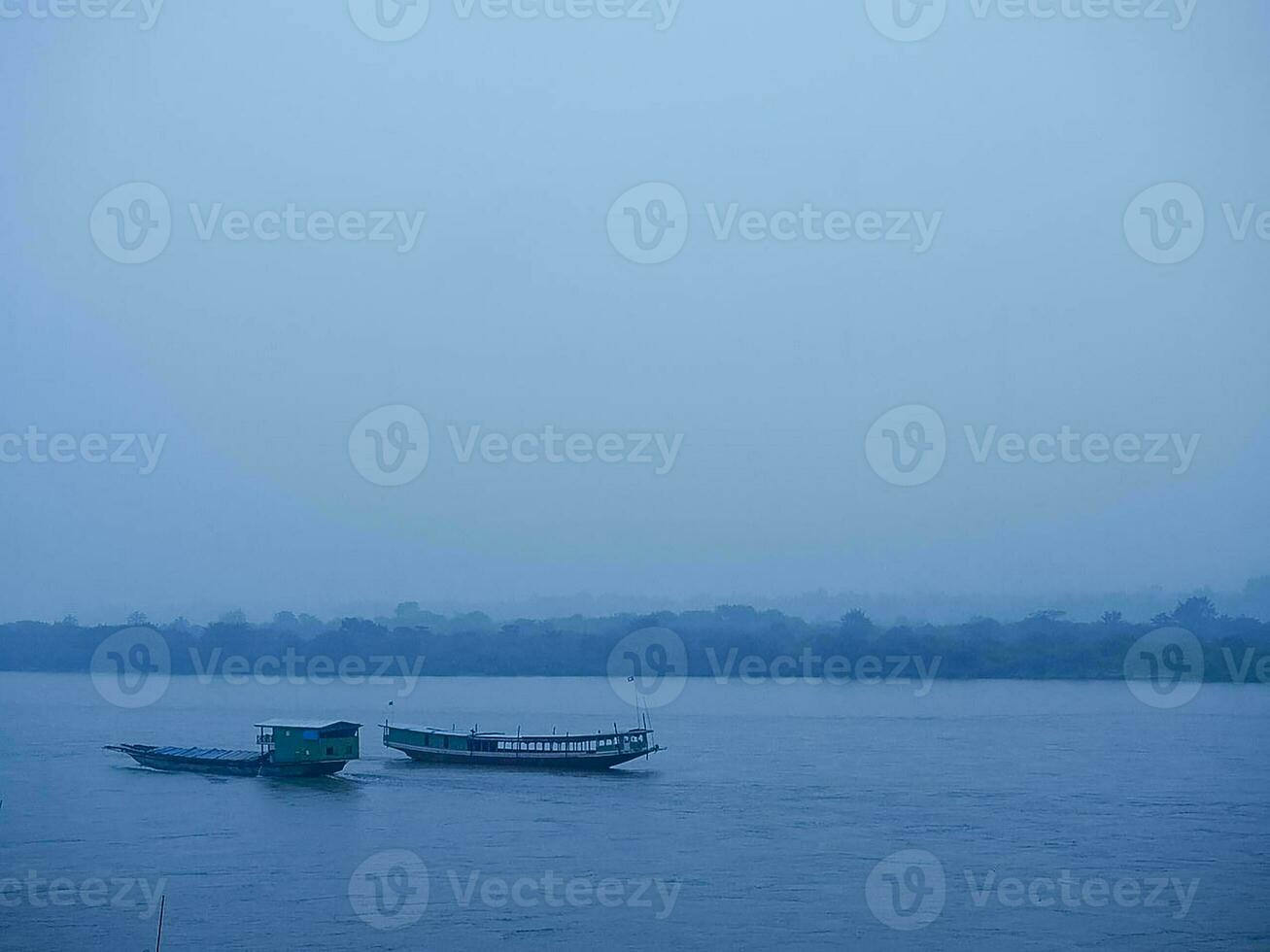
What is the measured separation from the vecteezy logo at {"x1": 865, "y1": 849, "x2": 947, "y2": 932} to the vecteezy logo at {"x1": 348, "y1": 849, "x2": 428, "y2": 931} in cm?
331

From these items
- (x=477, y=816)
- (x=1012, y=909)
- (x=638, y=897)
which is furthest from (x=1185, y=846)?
(x=477, y=816)

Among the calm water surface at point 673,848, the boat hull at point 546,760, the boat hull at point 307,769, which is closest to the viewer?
the calm water surface at point 673,848

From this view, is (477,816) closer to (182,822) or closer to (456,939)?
(182,822)

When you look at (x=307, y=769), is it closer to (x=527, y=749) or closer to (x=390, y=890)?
(x=527, y=749)

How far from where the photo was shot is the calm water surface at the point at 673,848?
32.1ft

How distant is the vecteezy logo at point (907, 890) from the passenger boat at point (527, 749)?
538 centimetres

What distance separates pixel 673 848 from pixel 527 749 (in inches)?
212

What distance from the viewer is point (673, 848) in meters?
12.6

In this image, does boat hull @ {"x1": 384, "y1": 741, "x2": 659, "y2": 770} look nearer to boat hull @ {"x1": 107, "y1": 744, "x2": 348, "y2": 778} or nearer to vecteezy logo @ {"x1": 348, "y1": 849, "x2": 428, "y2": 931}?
boat hull @ {"x1": 107, "y1": 744, "x2": 348, "y2": 778}
